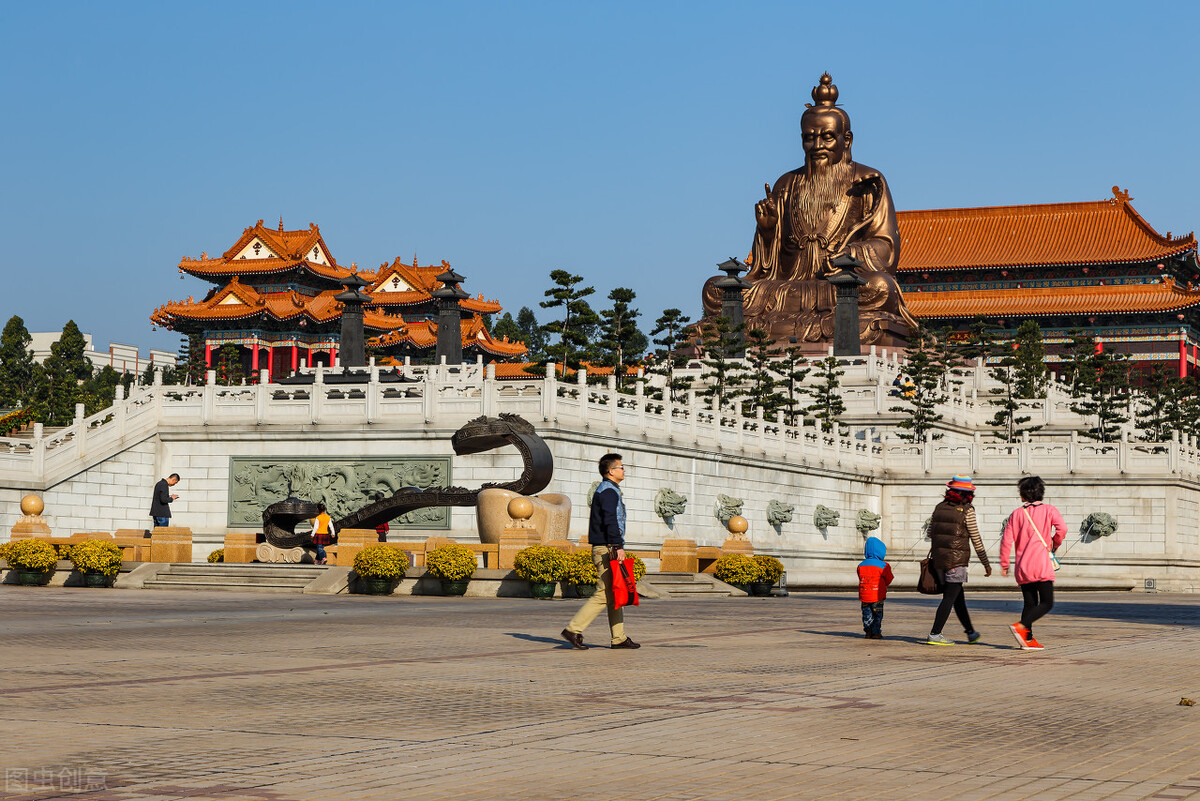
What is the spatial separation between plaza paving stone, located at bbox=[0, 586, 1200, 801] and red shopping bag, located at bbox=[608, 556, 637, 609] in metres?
0.44

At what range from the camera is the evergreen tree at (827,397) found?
49156mm

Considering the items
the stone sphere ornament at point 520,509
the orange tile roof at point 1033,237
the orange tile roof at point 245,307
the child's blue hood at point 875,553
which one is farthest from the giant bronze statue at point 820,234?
the child's blue hood at point 875,553

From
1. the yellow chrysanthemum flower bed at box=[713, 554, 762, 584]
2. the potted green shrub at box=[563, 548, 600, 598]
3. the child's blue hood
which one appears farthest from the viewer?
the yellow chrysanthemum flower bed at box=[713, 554, 762, 584]

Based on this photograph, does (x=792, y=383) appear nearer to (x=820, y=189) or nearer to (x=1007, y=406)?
(x=1007, y=406)

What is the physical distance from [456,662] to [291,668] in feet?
4.42

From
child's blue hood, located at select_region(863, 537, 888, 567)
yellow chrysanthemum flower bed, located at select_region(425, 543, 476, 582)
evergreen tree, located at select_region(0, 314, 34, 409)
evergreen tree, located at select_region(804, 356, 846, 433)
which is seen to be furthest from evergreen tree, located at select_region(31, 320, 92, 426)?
child's blue hood, located at select_region(863, 537, 888, 567)

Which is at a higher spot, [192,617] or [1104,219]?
[1104,219]

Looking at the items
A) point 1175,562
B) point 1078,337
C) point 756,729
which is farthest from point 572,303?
point 756,729

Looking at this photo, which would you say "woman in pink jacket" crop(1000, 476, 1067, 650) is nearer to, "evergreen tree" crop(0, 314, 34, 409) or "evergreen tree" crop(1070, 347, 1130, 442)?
"evergreen tree" crop(1070, 347, 1130, 442)

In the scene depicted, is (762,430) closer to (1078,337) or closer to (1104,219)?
(1078,337)

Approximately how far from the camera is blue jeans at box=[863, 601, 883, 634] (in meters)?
15.8

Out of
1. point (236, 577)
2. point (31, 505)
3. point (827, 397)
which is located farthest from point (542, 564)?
point (827, 397)

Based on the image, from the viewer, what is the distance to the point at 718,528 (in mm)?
39344

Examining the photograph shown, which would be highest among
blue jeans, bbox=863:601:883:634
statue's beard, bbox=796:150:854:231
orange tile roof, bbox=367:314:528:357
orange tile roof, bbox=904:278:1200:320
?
statue's beard, bbox=796:150:854:231
